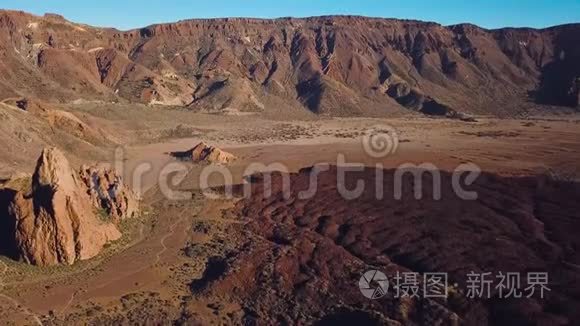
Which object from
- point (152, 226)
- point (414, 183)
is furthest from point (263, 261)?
point (414, 183)

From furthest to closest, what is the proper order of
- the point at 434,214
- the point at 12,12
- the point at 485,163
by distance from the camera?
the point at 12,12 → the point at 485,163 → the point at 434,214

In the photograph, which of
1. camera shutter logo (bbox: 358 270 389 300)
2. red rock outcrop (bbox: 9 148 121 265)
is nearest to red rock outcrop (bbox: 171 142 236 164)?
red rock outcrop (bbox: 9 148 121 265)

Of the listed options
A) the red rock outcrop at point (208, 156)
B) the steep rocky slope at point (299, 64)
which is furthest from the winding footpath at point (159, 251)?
the steep rocky slope at point (299, 64)

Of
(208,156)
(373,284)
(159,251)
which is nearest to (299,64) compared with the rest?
(208,156)

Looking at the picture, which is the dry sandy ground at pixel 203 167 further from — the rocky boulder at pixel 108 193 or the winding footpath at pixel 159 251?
the rocky boulder at pixel 108 193

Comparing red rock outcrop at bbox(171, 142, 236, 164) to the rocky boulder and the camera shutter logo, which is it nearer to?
the rocky boulder

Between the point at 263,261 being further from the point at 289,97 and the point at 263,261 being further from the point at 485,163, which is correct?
the point at 289,97

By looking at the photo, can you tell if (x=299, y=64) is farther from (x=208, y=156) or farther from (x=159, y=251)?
(x=159, y=251)
